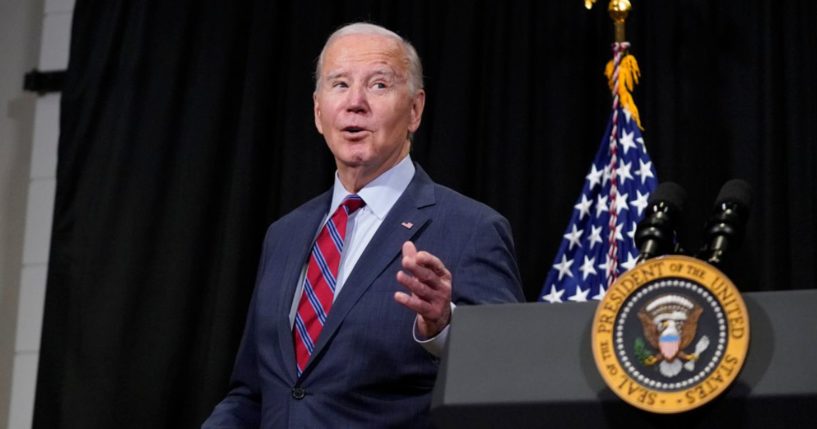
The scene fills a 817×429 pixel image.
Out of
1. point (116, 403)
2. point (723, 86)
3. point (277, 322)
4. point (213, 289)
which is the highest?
point (723, 86)

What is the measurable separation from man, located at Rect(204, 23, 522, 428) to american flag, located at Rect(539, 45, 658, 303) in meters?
1.51

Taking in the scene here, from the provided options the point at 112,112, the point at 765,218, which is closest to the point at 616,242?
the point at 765,218

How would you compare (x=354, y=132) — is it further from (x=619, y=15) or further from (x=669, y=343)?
(x=619, y=15)

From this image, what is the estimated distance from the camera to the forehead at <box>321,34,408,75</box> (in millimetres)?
2787

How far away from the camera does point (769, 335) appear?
1352 millimetres

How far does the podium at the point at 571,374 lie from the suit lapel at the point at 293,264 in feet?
2.98

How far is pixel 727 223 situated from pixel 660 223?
0.08m

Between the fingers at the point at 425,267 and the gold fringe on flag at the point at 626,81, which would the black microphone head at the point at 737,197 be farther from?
the gold fringe on flag at the point at 626,81

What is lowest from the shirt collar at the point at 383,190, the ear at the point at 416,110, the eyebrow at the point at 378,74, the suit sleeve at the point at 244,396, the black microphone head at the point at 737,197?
the suit sleeve at the point at 244,396

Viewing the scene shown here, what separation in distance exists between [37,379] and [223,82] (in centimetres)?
147

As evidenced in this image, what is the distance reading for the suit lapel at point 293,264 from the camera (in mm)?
2367

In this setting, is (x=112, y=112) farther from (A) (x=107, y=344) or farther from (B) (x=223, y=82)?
(A) (x=107, y=344)

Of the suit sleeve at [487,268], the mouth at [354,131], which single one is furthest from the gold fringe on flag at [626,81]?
the suit sleeve at [487,268]

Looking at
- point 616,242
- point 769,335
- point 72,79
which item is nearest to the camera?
point 769,335
